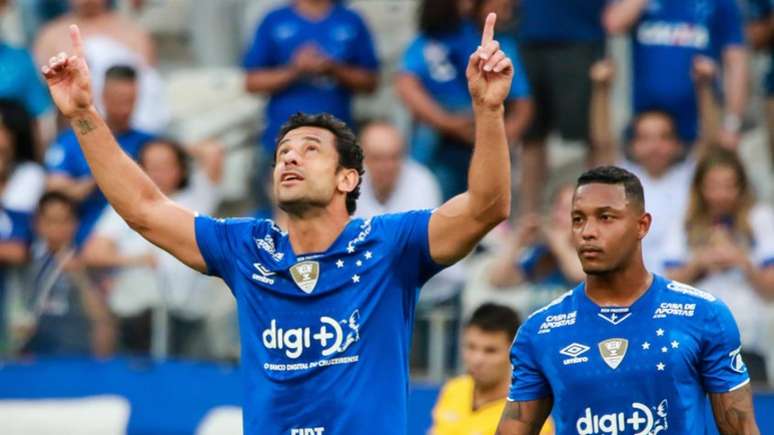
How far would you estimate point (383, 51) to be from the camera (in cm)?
1491

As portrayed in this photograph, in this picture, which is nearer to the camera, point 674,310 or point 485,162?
point 485,162

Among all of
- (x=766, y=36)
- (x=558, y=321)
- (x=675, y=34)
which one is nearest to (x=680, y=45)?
(x=675, y=34)

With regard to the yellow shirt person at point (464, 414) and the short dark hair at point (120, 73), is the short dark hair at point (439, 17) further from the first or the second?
the yellow shirt person at point (464, 414)

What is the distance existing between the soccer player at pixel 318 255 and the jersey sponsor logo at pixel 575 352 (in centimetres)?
61

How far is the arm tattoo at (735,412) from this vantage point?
7.18 m

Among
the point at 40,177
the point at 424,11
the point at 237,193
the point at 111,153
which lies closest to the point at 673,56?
the point at 424,11

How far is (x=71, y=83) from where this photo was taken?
760cm

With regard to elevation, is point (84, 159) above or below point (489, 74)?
above

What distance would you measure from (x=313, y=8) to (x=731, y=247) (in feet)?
12.9

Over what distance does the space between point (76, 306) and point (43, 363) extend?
57cm

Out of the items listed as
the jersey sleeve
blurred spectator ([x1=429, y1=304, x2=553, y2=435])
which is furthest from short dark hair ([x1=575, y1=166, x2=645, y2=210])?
blurred spectator ([x1=429, y1=304, x2=553, y2=435])

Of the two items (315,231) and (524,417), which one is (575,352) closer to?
(524,417)

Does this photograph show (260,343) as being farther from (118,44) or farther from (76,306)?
(118,44)

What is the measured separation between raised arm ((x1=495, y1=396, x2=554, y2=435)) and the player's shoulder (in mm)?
304
